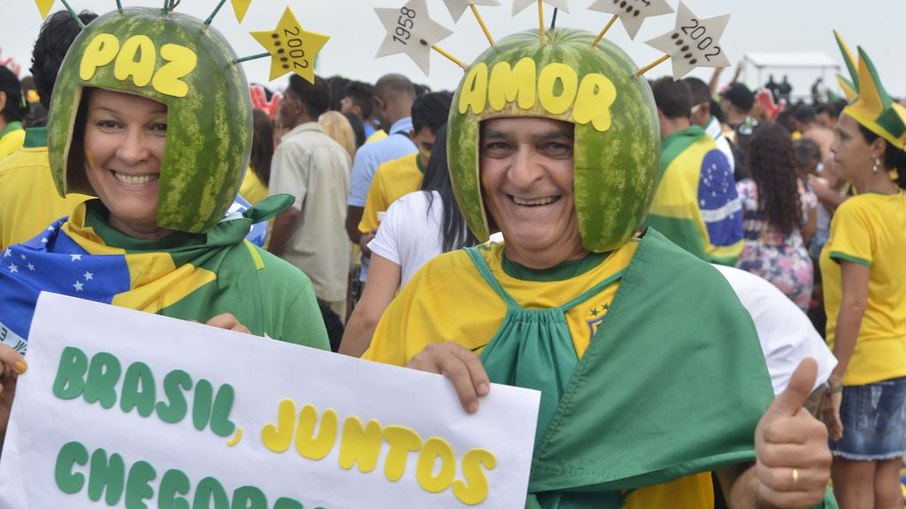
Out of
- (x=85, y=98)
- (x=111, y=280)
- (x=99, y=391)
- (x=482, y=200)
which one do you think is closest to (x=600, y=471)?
(x=482, y=200)

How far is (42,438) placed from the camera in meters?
2.76

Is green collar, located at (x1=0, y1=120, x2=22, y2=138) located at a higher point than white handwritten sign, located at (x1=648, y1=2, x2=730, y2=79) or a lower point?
higher

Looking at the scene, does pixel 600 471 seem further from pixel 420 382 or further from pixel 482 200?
pixel 482 200

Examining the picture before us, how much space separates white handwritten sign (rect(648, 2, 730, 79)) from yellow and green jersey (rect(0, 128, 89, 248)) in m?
2.10

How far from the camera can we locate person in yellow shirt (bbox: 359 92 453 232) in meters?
6.45

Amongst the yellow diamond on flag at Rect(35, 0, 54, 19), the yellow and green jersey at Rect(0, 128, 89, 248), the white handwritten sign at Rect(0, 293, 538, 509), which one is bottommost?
the white handwritten sign at Rect(0, 293, 538, 509)


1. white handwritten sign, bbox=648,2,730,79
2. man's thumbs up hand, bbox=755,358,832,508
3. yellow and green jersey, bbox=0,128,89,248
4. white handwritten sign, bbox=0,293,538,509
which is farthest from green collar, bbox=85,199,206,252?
man's thumbs up hand, bbox=755,358,832,508

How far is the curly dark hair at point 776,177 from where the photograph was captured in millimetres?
7508

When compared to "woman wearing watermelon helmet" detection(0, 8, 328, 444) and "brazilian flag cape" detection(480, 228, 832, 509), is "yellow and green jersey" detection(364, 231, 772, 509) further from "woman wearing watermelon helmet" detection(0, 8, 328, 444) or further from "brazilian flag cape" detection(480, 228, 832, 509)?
"woman wearing watermelon helmet" detection(0, 8, 328, 444)

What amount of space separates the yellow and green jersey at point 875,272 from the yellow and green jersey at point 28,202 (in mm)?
3586

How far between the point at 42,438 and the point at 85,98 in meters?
0.84

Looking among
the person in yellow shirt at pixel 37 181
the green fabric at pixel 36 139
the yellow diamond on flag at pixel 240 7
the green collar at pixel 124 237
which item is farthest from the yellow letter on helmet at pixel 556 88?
the green fabric at pixel 36 139

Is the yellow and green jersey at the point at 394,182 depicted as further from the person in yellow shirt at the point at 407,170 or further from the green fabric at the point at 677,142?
the green fabric at the point at 677,142

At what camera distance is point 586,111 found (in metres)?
2.60
